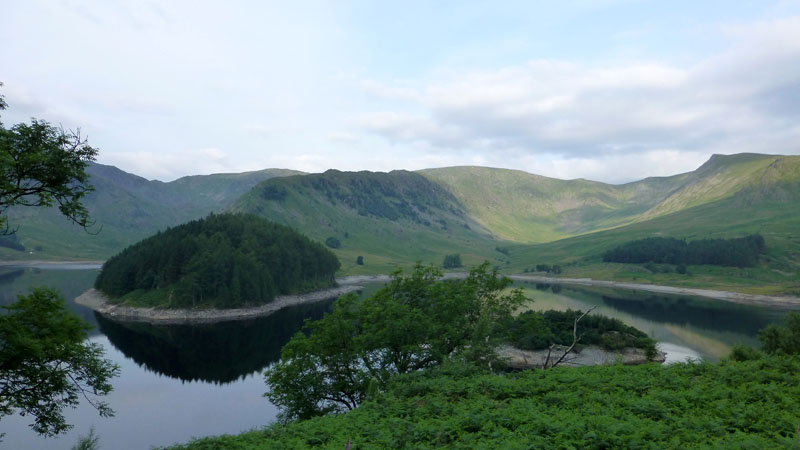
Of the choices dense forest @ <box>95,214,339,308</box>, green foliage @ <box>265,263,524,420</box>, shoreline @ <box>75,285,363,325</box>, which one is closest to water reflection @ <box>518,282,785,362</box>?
green foliage @ <box>265,263,524,420</box>

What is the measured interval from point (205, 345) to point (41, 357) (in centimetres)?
8563

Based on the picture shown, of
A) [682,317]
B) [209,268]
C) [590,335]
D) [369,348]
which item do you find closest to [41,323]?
[369,348]

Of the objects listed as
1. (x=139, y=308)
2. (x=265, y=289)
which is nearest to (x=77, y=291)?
(x=139, y=308)

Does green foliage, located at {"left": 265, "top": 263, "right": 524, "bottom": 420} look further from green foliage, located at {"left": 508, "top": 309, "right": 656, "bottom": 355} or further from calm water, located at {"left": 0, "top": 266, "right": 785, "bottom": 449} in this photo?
green foliage, located at {"left": 508, "top": 309, "right": 656, "bottom": 355}

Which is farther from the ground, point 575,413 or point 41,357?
point 41,357

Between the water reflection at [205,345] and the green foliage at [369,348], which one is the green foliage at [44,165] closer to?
the green foliage at [369,348]

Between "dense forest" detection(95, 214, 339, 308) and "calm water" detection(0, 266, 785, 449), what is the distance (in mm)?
13085

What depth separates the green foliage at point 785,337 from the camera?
196 feet

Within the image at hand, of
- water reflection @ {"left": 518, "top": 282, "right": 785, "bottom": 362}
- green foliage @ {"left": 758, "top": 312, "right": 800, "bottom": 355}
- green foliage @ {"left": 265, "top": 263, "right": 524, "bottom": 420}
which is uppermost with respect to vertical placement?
green foliage @ {"left": 265, "top": 263, "right": 524, "bottom": 420}

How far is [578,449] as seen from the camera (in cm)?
1397

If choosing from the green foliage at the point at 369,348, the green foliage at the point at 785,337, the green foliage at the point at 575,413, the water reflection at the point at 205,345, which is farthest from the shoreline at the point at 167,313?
the green foliage at the point at 785,337

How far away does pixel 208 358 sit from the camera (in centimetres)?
9000

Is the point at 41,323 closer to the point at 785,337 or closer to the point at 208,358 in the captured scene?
the point at 208,358

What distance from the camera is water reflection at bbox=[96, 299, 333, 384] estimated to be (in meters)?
82.4
